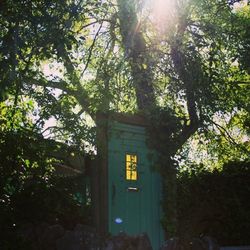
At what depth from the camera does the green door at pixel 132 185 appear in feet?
29.2

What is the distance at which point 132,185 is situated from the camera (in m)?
9.31

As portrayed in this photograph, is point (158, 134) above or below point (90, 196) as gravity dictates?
above

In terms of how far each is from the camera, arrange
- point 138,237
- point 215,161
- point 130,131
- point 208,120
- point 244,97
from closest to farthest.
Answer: point 138,237
point 130,131
point 208,120
point 244,97
point 215,161

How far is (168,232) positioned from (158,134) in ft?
6.30

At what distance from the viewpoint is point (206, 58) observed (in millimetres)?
9820

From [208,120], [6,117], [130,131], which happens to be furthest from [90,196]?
[208,120]

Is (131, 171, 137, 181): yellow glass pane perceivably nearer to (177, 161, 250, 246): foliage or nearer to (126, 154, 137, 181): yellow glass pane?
(126, 154, 137, 181): yellow glass pane

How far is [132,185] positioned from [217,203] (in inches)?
89.2

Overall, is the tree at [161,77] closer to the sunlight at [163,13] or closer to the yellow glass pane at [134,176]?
the sunlight at [163,13]

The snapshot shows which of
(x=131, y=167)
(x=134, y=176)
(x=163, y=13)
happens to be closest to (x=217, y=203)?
(x=134, y=176)

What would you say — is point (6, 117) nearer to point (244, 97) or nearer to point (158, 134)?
point (158, 134)

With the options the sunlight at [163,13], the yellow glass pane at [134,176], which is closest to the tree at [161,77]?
the sunlight at [163,13]

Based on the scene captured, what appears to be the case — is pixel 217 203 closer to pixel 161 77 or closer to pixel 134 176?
pixel 134 176

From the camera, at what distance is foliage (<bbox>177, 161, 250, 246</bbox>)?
10375mm
